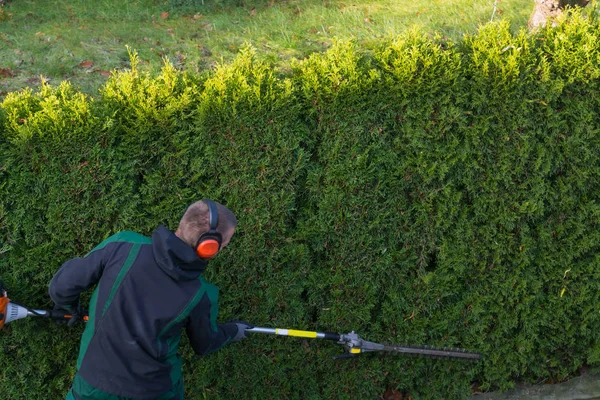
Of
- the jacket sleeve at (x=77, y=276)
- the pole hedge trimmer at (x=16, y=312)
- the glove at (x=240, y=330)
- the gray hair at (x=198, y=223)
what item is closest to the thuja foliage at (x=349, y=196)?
the pole hedge trimmer at (x=16, y=312)

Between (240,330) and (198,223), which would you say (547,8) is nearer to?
(240,330)

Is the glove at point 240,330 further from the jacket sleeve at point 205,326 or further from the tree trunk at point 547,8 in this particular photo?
the tree trunk at point 547,8

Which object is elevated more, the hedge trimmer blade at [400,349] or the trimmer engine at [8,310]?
the trimmer engine at [8,310]

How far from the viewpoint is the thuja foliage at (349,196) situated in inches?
152

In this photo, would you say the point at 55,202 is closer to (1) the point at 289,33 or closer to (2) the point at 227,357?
(2) the point at 227,357

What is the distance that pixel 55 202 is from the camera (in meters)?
3.81

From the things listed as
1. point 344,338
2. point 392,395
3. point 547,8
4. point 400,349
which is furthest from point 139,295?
point 547,8

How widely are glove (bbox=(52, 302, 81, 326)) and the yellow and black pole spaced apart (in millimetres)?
1049

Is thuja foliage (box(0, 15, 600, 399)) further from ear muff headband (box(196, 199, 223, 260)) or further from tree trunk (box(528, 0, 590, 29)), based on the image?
tree trunk (box(528, 0, 590, 29))

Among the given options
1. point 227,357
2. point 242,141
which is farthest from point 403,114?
point 227,357

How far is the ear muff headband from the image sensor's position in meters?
3.04

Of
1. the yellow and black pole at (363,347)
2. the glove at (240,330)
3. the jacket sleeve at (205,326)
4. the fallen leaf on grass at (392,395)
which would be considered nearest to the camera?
the jacket sleeve at (205,326)

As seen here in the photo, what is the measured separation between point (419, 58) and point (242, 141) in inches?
55.8

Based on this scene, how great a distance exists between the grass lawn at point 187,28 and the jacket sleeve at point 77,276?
3045mm
